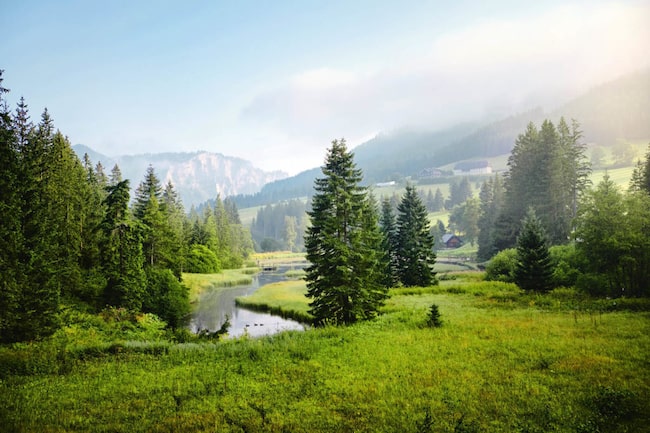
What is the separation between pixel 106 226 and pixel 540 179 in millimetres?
64746

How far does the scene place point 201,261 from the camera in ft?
260

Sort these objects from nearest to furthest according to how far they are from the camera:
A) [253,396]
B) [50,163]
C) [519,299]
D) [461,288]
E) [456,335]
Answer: [253,396] < [456,335] < [519,299] < [50,163] < [461,288]

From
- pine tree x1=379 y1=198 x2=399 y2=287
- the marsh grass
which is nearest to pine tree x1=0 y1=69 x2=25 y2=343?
the marsh grass

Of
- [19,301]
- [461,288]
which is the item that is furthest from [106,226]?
[461,288]

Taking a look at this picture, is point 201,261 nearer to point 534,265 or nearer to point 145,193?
point 145,193

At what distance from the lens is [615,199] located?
27500 millimetres

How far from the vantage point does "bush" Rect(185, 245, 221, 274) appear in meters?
77.2

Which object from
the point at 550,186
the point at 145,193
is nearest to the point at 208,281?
the point at 145,193

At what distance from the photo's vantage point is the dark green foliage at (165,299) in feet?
127

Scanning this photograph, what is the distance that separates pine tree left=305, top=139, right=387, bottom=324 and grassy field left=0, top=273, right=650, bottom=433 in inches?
182

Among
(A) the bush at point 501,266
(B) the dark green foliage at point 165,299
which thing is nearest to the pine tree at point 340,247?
(B) the dark green foliage at point 165,299

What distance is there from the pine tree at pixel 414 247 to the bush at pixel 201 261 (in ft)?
154

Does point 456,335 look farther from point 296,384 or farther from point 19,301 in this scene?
point 19,301

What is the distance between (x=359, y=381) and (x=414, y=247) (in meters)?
35.3
